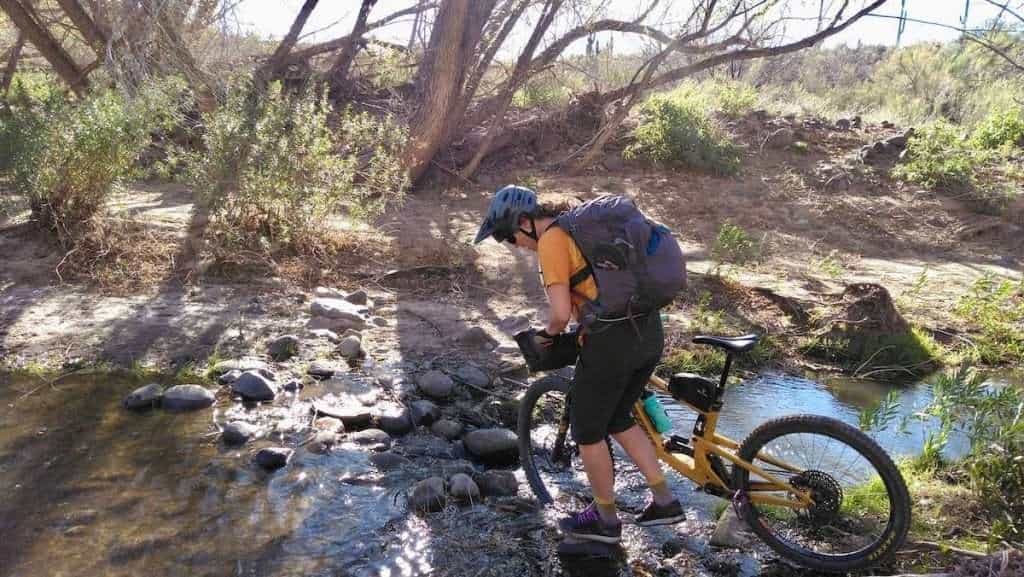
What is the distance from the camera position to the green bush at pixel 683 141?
43.8 ft

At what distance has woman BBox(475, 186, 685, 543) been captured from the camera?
11.0 ft

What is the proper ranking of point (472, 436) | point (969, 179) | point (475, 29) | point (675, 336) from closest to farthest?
point (472, 436) < point (675, 336) < point (475, 29) < point (969, 179)

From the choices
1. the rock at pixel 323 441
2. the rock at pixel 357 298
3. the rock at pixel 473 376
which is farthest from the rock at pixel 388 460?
the rock at pixel 357 298

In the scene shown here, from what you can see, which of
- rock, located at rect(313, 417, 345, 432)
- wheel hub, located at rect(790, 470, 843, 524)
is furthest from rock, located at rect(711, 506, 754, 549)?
rock, located at rect(313, 417, 345, 432)

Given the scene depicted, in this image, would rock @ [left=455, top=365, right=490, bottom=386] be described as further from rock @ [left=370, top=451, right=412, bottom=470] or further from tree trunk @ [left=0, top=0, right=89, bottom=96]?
tree trunk @ [left=0, top=0, right=89, bottom=96]

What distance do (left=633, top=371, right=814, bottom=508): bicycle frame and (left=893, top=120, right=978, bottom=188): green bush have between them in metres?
11.0

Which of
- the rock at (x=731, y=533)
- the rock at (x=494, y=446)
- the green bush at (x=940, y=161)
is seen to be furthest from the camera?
the green bush at (x=940, y=161)

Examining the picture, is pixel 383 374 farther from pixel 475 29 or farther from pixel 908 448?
pixel 475 29

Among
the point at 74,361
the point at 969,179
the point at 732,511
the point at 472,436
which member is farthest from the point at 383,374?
the point at 969,179

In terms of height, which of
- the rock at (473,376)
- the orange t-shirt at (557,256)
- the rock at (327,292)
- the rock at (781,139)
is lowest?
the rock at (473,376)

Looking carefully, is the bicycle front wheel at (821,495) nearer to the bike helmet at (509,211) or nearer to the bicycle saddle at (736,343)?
the bicycle saddle at (736,343)

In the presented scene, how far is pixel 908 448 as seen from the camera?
528cm

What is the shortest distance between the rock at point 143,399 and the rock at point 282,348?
40.3 inches

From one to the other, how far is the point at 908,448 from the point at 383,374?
12.7 ft
